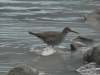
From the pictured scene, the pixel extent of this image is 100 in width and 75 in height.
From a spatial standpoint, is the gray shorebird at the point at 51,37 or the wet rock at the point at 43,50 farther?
the gray shorebird at the point at 51,37

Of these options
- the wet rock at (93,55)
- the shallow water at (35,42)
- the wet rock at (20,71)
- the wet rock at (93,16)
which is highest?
the wet rock at (20,71)

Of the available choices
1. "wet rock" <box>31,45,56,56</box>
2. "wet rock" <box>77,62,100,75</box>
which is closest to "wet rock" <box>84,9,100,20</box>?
"wet rock" <box>31,45,56,56</box>

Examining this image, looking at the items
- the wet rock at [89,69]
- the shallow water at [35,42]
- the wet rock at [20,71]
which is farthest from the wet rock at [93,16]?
the wet rock at [20,71]

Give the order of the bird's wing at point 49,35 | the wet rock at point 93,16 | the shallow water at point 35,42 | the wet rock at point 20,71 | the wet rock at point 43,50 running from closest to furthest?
1. the wet rock at point 20,71
2. the shallow water at point 35,42
3. the wet rock at point 43,50
4. the bird's wing at point 49,35
5. the wet rock at point 93,16

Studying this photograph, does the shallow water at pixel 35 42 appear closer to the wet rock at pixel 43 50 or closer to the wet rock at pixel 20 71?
the wet rock at pixel 43 50

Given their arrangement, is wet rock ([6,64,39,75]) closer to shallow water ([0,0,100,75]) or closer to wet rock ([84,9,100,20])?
shallow water ([0,0,100,75])

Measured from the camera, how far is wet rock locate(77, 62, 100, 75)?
794cm

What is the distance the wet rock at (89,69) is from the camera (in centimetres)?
794

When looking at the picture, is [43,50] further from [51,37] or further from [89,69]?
[89,69]

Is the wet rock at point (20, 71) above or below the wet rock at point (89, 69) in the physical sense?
above

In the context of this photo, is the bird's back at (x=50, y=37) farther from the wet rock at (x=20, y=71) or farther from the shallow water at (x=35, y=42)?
the wet rock at (x=20, y=71)

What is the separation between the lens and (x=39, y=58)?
952 centimetres

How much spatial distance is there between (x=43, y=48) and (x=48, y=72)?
2.55 m

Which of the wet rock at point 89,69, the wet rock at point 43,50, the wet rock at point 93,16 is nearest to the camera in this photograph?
the wet rock at point 89,69
